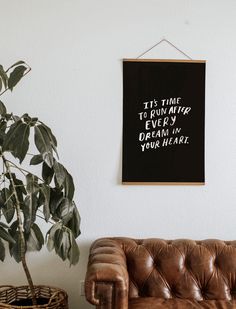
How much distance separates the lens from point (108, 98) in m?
3.04

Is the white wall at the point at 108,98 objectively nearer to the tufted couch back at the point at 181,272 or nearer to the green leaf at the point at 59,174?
the tufted couch back at the point at 181,272

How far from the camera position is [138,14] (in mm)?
Answer: 3047

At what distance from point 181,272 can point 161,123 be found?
1016 millimetres

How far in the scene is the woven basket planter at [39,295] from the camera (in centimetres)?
259

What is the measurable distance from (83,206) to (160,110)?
863 mm

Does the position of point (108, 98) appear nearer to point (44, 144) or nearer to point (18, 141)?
point (44, 144)

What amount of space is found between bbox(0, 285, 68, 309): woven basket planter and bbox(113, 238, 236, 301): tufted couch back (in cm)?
43

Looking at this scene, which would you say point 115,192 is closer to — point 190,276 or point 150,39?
point 190,276

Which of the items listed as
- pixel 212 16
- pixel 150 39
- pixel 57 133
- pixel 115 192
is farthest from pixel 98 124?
pixel 212 16

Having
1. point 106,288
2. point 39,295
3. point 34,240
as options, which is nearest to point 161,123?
point 34,240

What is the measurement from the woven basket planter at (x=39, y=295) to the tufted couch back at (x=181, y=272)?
0.43 meters

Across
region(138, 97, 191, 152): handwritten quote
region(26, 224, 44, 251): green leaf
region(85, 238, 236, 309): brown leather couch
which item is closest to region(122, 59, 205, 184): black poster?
region(138, 97, 191, 152): handwritten quote

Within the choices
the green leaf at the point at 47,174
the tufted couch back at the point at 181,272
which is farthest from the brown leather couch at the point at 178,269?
the green leaf at the point at 47,174

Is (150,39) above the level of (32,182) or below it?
above
